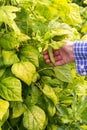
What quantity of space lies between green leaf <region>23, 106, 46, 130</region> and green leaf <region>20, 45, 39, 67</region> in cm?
19

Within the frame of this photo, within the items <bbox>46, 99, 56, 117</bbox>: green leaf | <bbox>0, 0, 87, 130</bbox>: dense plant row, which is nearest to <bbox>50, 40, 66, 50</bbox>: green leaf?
<bbox>0, 0, 87, 130</bbox>: dense plant row

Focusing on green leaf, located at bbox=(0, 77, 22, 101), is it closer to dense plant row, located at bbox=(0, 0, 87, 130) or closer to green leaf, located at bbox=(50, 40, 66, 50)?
dense plant row, located at bbox=(0, 0, 87, 130)

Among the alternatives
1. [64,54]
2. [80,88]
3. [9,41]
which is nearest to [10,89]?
[9,41]

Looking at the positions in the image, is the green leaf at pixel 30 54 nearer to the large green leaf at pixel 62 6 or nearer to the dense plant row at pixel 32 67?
the dense plant row at pixel 32 67

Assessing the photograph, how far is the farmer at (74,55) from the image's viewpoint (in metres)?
1.62

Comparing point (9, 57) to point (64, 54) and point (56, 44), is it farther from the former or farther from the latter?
point (64, 54)

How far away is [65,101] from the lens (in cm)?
175

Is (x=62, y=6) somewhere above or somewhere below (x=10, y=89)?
above

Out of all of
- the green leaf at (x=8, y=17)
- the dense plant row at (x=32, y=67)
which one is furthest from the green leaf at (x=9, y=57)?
the green leaf at (x=8, y=17)

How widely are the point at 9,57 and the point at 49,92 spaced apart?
0.23 m

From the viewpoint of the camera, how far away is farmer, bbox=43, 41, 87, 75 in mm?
1624

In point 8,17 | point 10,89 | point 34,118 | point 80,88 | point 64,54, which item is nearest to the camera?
point 8,17

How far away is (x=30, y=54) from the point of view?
4.92 feet

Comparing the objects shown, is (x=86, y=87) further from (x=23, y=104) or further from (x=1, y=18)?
(x=1, y=18)
